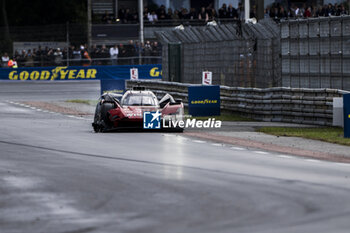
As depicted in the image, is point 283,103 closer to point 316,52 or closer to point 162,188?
point 316,52

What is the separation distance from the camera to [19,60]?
56.0 metres

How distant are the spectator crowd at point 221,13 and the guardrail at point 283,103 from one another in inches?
848

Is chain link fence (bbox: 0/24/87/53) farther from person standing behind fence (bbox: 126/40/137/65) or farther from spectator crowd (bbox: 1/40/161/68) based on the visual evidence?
person standing behind fence (bbox: 126/40/137/65)

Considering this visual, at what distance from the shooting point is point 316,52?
2367cm

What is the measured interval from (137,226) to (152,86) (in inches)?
1007

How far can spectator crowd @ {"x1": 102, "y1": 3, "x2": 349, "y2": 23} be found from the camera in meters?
48.8

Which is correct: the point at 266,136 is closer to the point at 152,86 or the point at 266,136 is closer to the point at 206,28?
the point at 206,28

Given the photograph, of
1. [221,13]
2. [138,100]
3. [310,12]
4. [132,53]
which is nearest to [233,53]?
[138,100]

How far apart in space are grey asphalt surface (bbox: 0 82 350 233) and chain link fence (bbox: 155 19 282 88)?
24.2ft

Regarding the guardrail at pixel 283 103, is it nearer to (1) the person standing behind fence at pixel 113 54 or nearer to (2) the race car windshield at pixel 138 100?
(2) the race car windshield at pixel 138 100

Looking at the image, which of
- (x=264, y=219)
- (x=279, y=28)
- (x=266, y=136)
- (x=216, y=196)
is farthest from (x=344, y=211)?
(x=279, y=28)

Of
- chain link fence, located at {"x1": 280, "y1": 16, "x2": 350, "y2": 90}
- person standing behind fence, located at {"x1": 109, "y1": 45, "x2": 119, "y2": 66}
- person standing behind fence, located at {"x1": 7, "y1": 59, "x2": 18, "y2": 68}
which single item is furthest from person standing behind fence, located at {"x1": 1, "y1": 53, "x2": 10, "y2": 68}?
chain link fence, located at {"x1": 280, "y1": 16, "x2": 350, "y2": 90}

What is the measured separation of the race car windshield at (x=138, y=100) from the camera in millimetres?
21781

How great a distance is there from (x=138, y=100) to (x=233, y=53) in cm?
731
